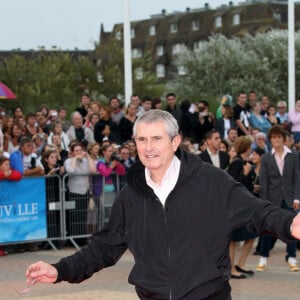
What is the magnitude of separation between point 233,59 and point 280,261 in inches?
1759

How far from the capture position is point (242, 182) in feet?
38.5

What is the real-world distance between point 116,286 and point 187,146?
12.3 ft

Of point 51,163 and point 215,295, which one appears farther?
point 51,163

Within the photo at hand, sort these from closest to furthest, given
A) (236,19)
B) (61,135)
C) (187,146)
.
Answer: (187,146), (61,135), (236,19)

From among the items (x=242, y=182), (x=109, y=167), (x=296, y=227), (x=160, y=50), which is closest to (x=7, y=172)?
(x=109, y=167)

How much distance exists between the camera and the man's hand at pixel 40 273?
4.66 meters

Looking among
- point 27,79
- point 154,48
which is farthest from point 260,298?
point 154,48

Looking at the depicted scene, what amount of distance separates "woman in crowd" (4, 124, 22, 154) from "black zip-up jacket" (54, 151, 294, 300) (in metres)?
9.77

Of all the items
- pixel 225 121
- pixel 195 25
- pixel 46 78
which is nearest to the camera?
pixel 225 121

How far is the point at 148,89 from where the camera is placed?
59.4 metres

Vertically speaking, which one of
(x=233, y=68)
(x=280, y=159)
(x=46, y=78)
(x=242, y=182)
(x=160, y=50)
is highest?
(x=160, y=50)

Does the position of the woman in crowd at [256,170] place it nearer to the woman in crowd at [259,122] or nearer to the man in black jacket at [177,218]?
the woman in crowd at [259,122]

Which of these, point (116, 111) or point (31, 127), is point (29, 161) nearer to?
point (31, 127)

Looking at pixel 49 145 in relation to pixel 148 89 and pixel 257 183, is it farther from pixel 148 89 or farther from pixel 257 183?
pixel 148 89
